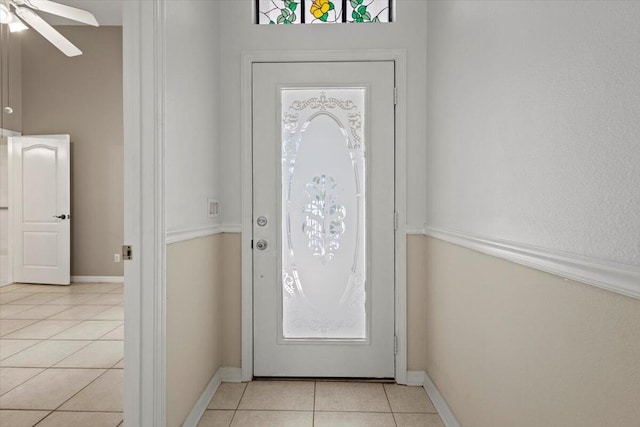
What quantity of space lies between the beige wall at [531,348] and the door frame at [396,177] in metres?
0.37

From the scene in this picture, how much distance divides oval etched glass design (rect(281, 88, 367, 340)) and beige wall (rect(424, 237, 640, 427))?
609 mm

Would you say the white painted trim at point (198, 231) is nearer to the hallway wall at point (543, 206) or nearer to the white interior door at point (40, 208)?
the hallway wall at point (543, 206)

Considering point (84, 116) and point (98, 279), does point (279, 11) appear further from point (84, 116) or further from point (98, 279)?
point (98, 279)

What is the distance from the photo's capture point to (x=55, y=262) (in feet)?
17.3

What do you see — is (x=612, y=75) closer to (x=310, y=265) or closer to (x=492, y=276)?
(x=492, y=276)

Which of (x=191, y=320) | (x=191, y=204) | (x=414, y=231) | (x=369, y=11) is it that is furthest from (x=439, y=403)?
(x=369, y=11)

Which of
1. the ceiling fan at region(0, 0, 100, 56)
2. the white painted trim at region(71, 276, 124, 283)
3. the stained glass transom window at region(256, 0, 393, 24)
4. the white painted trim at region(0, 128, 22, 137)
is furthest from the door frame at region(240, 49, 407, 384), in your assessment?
the white painted trim at region(0, 128, 22, 137)

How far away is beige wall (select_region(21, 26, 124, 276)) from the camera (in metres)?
5.33

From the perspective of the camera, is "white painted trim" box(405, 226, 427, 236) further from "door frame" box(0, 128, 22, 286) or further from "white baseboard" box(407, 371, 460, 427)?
"door frame" box(0, 128, 22, 286)

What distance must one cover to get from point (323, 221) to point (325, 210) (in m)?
0.07

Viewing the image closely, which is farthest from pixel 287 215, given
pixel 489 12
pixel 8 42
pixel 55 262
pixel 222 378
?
pixel 8 42

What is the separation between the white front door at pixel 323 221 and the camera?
8.20 ft

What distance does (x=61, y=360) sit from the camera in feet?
9.23

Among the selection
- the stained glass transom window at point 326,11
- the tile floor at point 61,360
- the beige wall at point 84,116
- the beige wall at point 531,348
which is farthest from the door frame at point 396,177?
the beige wall at point 84,116
